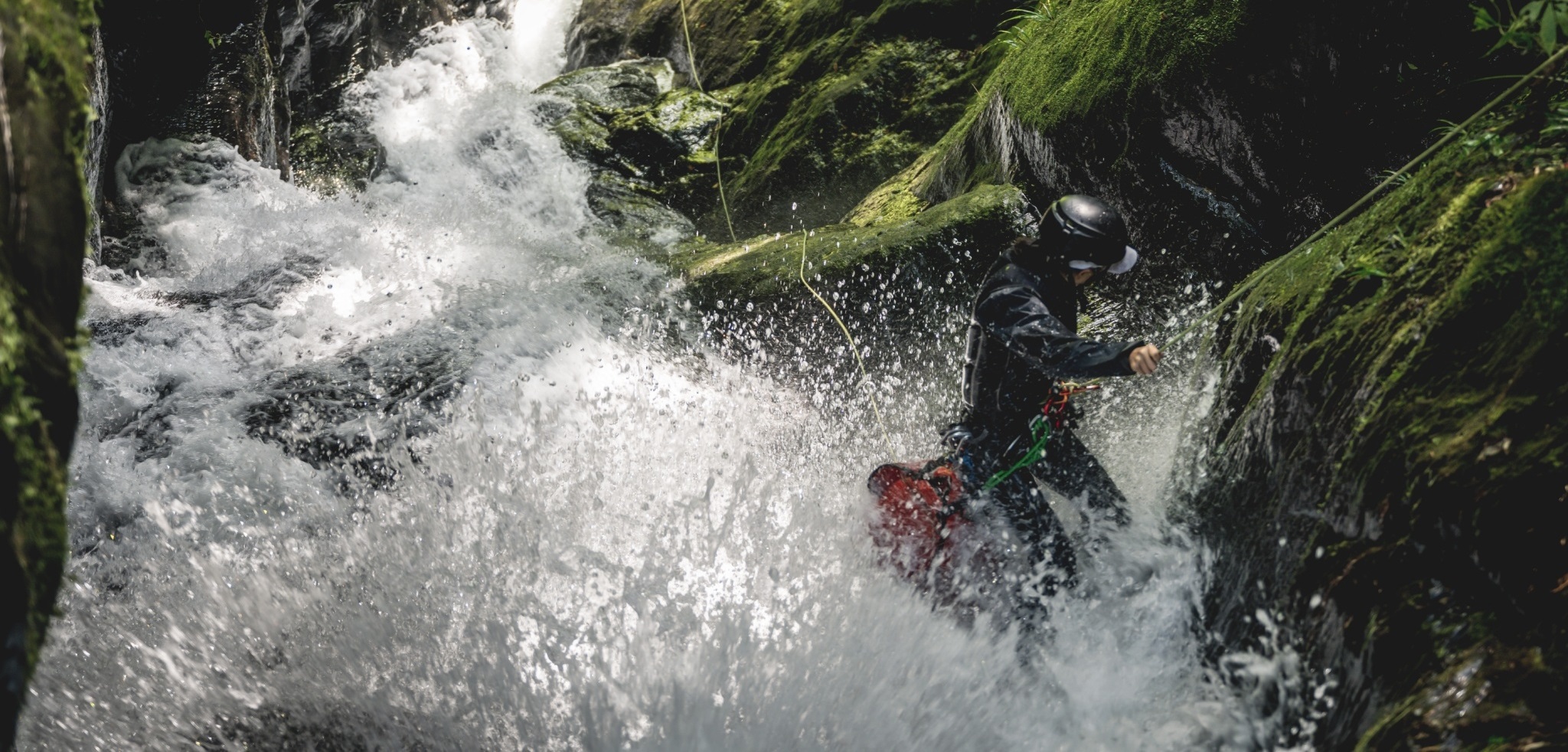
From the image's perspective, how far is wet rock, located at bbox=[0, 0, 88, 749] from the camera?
→ 1369 millimetres

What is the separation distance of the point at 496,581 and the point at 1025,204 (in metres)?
4.33

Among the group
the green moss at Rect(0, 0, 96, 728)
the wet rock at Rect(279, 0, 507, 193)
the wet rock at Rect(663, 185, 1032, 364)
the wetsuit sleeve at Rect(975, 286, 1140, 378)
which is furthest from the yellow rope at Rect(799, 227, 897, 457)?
the wet rock at Rect(279, 0, 507, 193)

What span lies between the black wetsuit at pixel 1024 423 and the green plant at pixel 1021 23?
13.2 ft

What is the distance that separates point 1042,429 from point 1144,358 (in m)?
0.76

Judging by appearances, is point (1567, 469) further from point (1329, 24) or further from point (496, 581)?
point (496, 581)

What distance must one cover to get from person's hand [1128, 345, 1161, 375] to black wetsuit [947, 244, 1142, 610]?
399mm

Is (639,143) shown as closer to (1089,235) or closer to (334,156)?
(334,156)

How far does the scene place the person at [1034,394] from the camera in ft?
12.1

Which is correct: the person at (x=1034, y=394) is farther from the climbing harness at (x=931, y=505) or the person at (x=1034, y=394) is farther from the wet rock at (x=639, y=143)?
the wet rock at (x=639, y=143)

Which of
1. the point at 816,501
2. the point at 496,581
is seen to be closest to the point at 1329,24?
the point at 816,501

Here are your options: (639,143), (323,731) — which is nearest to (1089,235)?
(323,731)

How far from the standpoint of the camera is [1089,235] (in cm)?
369

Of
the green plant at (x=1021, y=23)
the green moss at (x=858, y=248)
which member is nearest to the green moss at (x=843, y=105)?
the green plant at (x=1021, y=23)

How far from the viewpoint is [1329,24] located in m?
4.54
